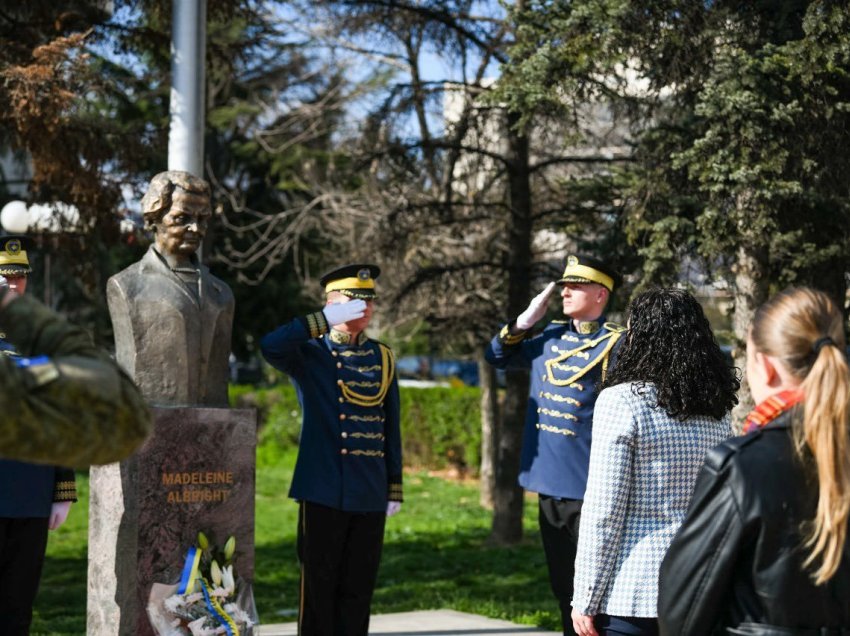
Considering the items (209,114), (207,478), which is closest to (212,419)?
(207,478)

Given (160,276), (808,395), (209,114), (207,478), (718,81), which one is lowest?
(207,478)

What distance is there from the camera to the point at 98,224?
9.34m

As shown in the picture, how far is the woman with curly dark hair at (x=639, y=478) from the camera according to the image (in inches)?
151

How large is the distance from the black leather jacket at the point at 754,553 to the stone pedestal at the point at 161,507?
308 cm

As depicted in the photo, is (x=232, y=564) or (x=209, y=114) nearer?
(x=232, y=564)

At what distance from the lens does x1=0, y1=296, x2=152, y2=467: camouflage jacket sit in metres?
2.21

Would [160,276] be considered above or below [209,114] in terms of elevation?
below

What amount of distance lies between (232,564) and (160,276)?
4.51 ft

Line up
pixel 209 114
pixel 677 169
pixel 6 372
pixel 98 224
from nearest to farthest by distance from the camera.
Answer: pixel 6 372 < pixel 677 169 < pixel 98 224 < pixel 209 114

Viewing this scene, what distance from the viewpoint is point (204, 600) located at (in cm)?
551

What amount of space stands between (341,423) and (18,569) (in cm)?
167

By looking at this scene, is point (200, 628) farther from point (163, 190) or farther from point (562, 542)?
point (163, 190)

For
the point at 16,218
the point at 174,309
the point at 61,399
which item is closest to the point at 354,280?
the point at 174,309

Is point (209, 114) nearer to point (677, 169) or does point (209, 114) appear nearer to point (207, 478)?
point (677, 169)
